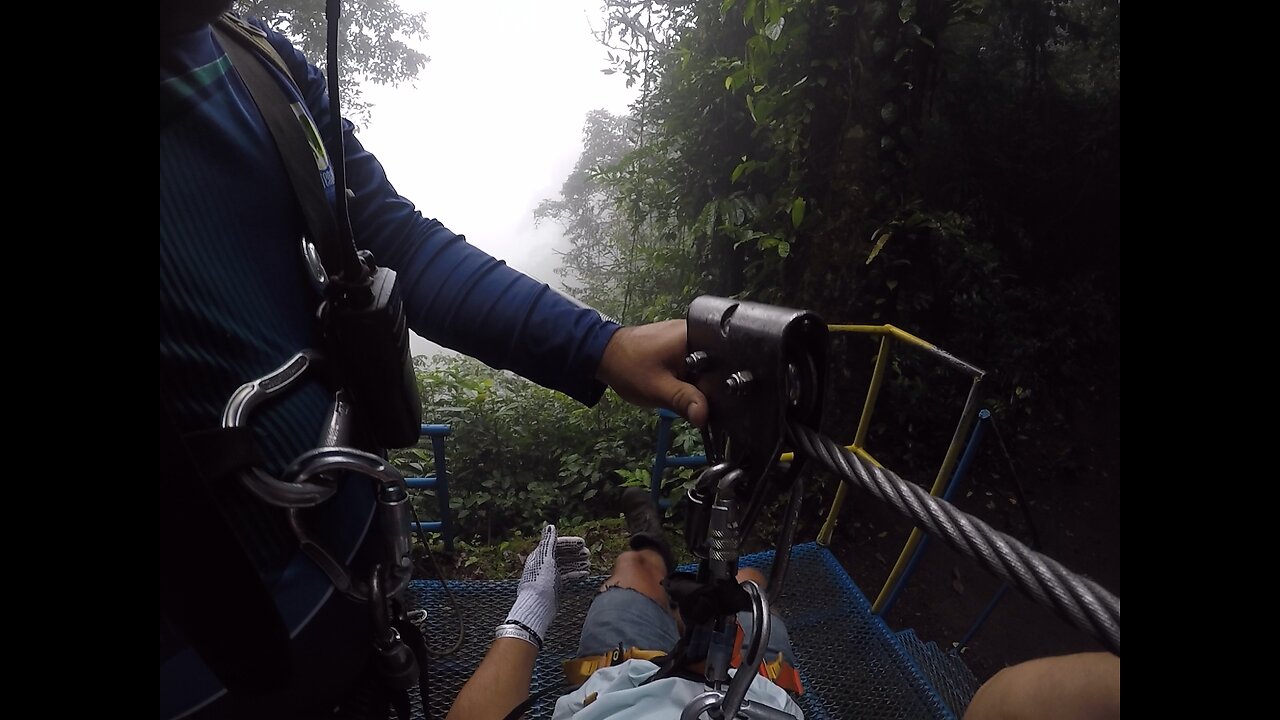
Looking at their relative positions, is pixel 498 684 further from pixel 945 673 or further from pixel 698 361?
pixel 945 673

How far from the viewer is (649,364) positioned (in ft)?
3.01

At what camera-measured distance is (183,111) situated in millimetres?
687

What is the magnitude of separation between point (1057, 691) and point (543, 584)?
1.62 m

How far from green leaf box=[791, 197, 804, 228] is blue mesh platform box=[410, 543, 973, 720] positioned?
1.75 metres

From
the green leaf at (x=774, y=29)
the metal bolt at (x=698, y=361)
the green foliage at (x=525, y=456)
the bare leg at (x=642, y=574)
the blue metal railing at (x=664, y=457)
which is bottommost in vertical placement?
the green foliage at (x=525, y=456)

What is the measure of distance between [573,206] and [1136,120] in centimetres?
1079

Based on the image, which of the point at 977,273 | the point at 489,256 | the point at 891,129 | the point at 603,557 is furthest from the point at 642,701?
the point at 977,273

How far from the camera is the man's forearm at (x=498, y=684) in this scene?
1.63 m

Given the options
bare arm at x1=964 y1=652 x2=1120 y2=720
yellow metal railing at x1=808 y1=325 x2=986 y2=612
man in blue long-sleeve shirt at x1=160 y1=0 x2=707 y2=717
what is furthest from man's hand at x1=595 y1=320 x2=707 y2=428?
yellow metal railing at x1=808 y1=325 x2=986 y2=612

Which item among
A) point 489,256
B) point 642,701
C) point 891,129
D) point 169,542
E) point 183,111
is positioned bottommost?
point 642,701

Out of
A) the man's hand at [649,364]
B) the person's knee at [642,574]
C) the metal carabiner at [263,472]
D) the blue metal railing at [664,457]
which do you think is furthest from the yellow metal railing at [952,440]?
the metal carabiner at [263,472]

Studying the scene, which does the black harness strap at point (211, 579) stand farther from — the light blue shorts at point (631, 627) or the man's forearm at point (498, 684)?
the light blue shorts at point (631, 627)

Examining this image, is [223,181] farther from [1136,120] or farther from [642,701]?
[642,701]

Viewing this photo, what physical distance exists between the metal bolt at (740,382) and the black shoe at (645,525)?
1847mm
